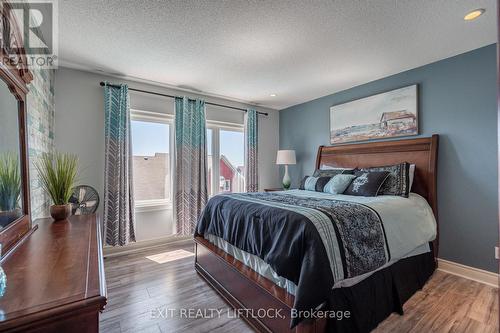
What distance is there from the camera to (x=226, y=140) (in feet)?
14.4

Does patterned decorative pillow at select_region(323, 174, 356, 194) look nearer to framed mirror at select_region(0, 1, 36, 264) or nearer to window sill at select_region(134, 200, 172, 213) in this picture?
window sill at select_region(134, 200, 172, 213)

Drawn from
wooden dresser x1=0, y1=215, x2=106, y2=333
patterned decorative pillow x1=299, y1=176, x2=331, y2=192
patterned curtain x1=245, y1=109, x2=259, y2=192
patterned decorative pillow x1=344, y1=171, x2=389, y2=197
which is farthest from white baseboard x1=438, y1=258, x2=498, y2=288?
wooden dresser x1=0, y1=215, x2=106, y2=333

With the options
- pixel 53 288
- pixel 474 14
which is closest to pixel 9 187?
pixel 53 288

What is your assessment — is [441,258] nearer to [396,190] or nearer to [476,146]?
[396,190]

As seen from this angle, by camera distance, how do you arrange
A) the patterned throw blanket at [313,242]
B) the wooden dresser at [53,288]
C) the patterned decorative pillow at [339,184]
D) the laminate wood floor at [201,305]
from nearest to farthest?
the wooden dresser at [53,288] → the patterned throw blanket at [313,242] → the laminate wood floor at [201,305] → the patterned decorative pillow at [339,184]

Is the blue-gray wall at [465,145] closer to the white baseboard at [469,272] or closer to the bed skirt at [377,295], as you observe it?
the white baseboard at [469,272]

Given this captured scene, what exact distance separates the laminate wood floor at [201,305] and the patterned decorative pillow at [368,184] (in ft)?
3.48

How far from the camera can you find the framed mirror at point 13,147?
1161mm

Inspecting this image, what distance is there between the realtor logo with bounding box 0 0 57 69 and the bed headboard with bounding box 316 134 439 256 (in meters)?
3.72

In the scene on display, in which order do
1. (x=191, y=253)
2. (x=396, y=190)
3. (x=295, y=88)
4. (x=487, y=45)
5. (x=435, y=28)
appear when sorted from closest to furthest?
(x=435, y=28) < (x=487, y=45) < (x=396, y=190) < (x=191, y=253) < (x=295, y=88)

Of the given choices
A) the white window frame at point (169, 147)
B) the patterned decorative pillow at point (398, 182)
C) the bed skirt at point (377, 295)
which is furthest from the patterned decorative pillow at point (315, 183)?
the white window frame at point (169, 147)

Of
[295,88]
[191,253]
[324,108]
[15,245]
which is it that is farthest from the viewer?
[324,108]

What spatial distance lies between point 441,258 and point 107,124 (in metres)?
4.49

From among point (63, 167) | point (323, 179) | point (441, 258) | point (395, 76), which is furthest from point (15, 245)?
point (395, 76)
